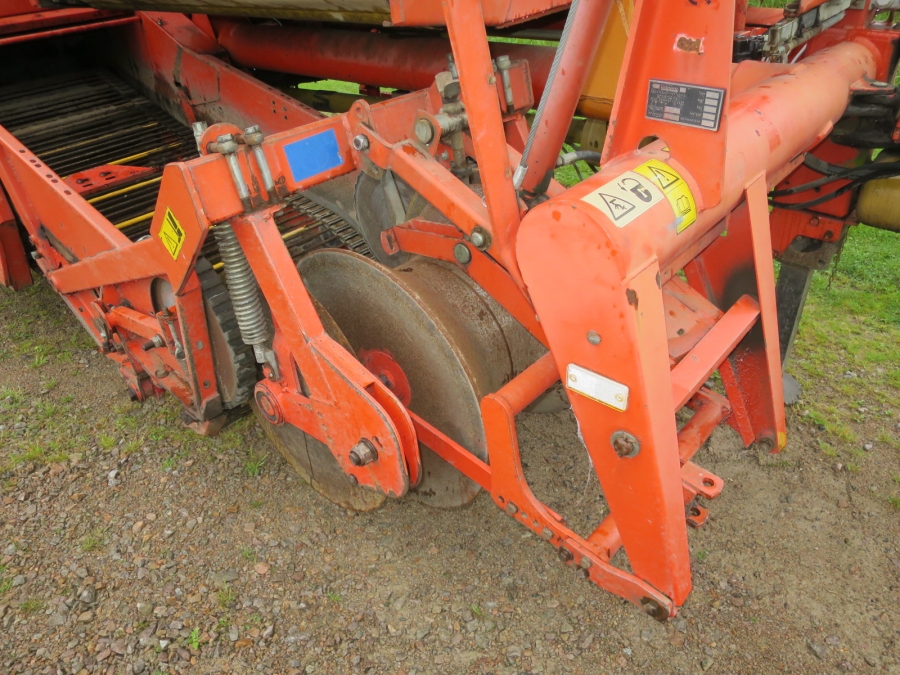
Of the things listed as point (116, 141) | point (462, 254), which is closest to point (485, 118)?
point (462, 254)

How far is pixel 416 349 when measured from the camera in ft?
7.57

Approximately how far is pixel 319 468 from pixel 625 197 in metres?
1.68

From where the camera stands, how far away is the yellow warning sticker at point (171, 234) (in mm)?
2094

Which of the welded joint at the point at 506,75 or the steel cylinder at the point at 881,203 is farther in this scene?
the steel cylinder at the point at 881,203

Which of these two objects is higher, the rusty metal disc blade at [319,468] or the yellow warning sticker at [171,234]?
the yellow warning sticker at [171,234]

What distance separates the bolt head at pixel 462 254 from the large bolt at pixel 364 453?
2.09 ft

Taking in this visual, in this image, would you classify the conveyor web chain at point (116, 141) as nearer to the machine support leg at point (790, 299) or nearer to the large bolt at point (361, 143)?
the large bolt at point (361, 143)

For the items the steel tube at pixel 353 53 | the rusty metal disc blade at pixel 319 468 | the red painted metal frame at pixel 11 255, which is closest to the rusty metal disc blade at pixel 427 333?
the rusty metal disc blade at pixel 319 468

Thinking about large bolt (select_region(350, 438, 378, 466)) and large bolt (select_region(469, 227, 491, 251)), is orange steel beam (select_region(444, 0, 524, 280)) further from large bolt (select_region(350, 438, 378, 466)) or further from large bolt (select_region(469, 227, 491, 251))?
large bolt (select_region(350, 438, 378, 466))

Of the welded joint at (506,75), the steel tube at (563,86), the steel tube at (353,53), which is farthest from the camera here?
the steel tube at (353,53)

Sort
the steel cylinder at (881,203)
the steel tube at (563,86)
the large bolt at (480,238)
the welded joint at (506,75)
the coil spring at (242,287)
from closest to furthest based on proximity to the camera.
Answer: the steel tube at (563,86) < the large bolt at (480,238) < the coil spring at (242,287) < the welded joint at (506,75) < the steel cylinder at (881,203)

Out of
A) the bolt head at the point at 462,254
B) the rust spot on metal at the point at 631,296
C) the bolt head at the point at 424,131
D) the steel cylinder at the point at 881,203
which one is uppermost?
the bolt head at the point at 424,131

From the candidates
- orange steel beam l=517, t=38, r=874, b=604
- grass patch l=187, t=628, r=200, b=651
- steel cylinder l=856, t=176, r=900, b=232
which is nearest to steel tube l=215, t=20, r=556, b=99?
orange steel beam l=517, t=38, r=874, b=604

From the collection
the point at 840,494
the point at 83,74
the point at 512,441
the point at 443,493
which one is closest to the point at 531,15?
the point at 512,441
